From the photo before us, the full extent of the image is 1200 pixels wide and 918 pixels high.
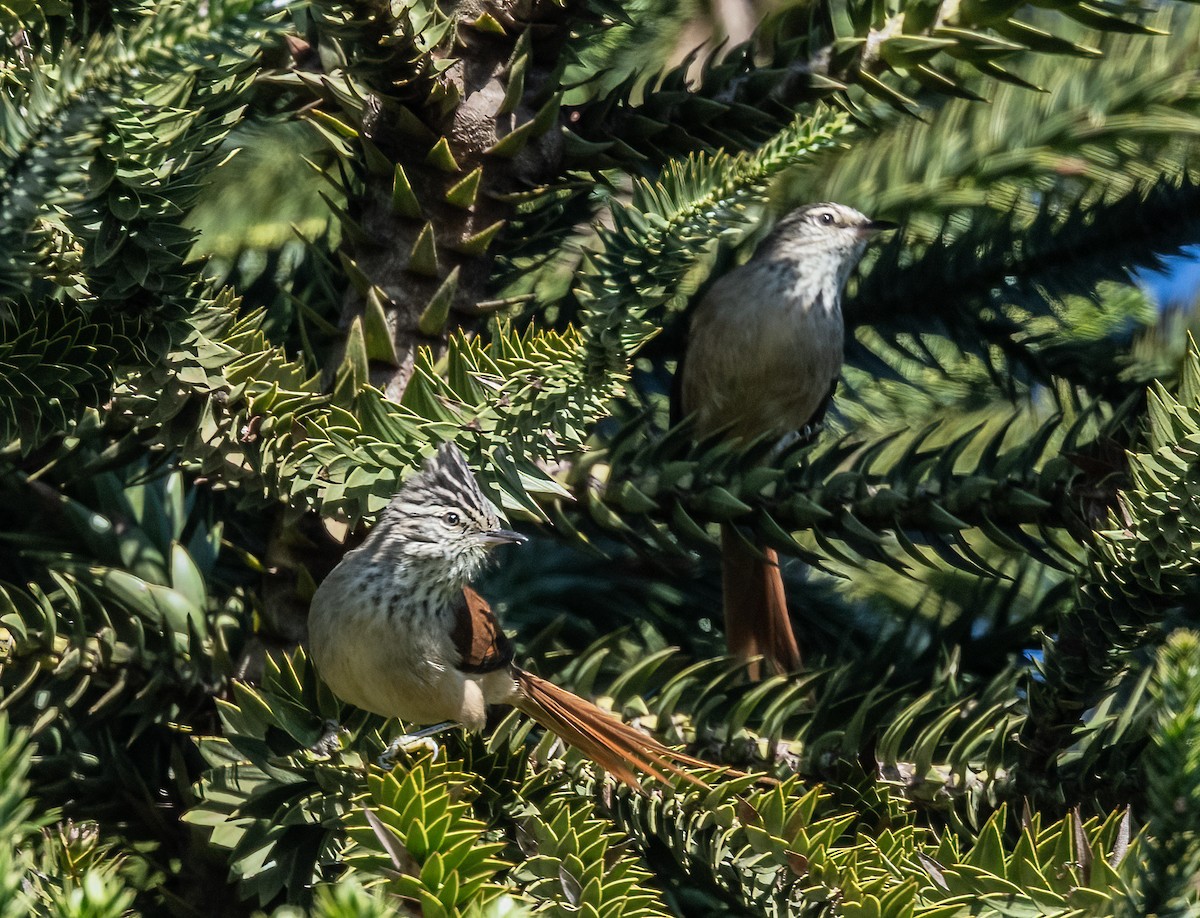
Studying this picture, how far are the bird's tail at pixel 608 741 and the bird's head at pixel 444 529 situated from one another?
0.34 m

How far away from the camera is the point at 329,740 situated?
1.45 meters

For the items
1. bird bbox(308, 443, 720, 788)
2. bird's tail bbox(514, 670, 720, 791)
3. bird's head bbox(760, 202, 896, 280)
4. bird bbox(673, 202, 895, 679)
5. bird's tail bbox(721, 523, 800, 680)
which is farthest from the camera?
bird bbox(673, 202, 895, 679)

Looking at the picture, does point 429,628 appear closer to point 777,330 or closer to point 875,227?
point 875,227

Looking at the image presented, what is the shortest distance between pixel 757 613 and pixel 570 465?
2.36 feet

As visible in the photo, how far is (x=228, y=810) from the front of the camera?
1.35 metres

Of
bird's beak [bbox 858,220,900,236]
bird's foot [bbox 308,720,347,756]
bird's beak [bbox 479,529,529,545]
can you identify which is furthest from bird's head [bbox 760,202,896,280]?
bird's foot [bbox 308,720,347,756]

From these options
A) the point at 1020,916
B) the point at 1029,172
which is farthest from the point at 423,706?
the point at 1029,172

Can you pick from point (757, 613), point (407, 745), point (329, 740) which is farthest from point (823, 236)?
point (329, 740)

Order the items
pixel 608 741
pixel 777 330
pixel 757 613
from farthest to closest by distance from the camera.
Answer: pixel 777 330 → pixel 757 613 → pixel 608 741

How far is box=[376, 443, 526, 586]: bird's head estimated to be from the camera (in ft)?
6.10

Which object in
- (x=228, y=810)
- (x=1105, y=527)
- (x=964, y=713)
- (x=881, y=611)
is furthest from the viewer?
(x=881, y=611)

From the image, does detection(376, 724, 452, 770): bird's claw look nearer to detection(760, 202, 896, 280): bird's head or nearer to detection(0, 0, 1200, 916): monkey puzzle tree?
detection(0, 0, 1200, 916): monkey puzzle tree

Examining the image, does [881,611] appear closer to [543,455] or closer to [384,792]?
[543,455]

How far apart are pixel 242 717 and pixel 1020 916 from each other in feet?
2.90
